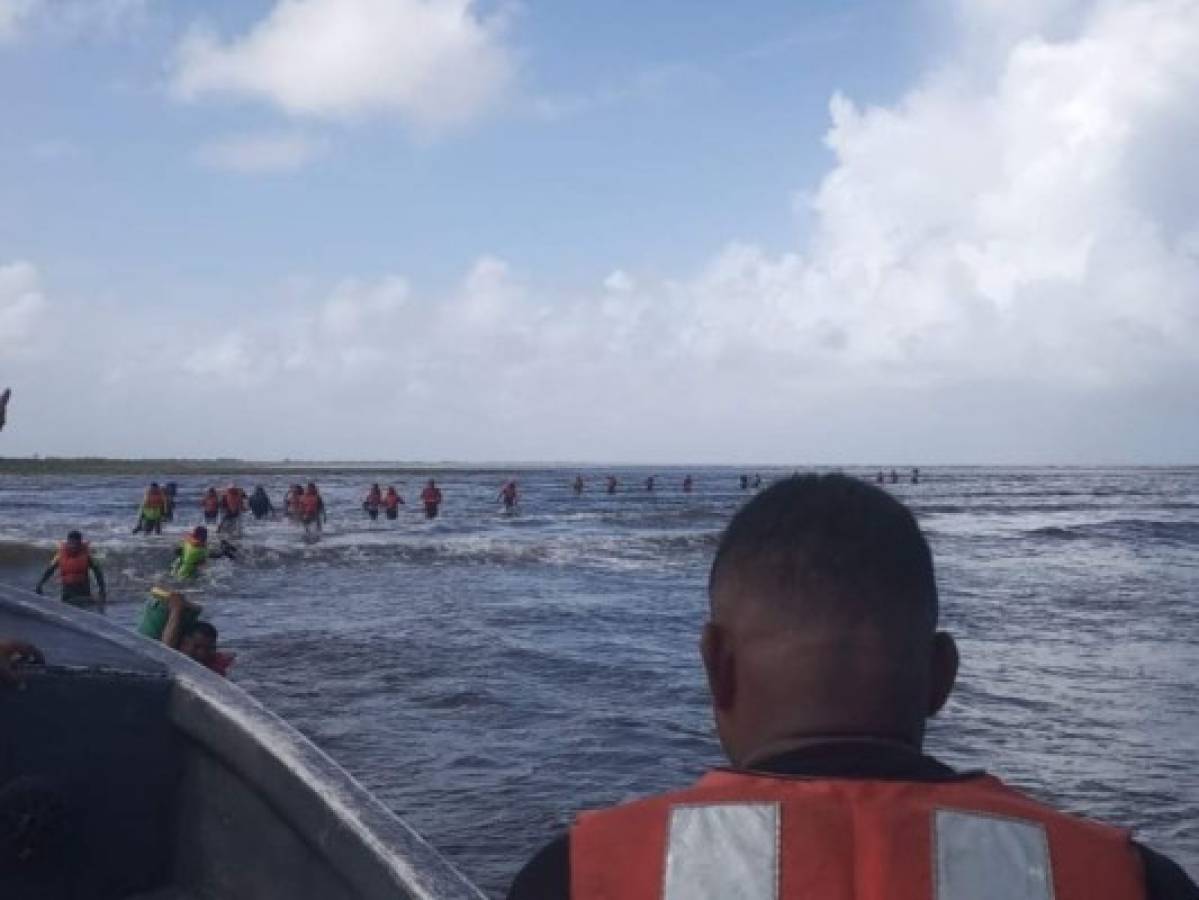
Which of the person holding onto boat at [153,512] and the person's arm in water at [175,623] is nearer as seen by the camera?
the person's arm in water at [175,623]

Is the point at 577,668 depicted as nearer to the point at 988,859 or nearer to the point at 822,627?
the point at 822,627

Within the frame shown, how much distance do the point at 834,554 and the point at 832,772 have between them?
0.28 m

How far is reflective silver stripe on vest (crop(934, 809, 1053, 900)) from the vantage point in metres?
1.27

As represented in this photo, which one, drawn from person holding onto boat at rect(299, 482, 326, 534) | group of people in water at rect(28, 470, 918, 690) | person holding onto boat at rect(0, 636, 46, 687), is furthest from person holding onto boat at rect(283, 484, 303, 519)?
person holding onto boat at rect(0, 636, 46, 687)

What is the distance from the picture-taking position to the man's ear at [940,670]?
155 centimetres

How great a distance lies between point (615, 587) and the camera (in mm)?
22609

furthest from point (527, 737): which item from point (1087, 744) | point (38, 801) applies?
point (38, 801)

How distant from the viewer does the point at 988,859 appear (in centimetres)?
130

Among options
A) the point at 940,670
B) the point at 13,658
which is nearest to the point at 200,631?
the point at 13,658

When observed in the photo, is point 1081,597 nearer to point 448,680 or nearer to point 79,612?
point 448,680

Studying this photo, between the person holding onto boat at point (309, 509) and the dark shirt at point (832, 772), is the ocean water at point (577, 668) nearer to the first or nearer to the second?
the person holding onto boat at point (309, 509)

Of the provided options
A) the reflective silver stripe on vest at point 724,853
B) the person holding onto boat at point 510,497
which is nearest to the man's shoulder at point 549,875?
the reflective silver stripe on vest at point 724,853

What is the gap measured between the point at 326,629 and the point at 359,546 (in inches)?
554

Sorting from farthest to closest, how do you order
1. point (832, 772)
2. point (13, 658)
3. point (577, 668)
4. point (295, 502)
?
point (295, 502) < point (577, 668) < point (13, 658) < point (832, 772)
